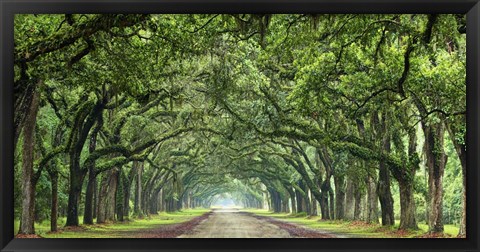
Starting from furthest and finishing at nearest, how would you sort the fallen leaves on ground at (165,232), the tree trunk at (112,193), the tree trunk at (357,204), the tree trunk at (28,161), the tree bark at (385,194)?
the tree trunk at (357,204) → the tree trunk at (112,193) → the tree bark at (385,194) → the fallen leaves on ground at (165,232) → the tree trunk at (28,161)

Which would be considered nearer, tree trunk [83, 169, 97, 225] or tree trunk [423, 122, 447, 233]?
tree trunk [423, 122, 447, 233]

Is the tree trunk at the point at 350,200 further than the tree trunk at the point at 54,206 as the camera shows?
Yes

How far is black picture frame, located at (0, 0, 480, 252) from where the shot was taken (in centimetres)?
1164

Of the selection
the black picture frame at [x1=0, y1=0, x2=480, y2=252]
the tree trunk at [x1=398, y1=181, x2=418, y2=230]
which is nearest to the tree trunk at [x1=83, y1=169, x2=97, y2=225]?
the tree trunk at [x1=398, y1=181, x2=418, y2=230]

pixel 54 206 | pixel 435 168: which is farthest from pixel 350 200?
pixel 54 206

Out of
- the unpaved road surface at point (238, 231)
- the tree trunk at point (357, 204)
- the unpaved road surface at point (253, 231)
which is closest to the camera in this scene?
the unpaved road surface at point (253, 231)

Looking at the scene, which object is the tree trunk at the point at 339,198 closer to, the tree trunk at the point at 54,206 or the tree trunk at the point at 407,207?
the tree trunk at the point at 407,207

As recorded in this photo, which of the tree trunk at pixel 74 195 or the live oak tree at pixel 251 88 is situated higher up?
the live oak tree at pixel 251 88

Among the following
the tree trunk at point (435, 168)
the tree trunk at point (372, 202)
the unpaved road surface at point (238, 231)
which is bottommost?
the unpaved road surface at point (238, 231)

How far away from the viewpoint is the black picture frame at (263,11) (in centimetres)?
1164

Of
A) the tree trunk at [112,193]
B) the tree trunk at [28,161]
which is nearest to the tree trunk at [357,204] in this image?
the tree trunk at [112,193]

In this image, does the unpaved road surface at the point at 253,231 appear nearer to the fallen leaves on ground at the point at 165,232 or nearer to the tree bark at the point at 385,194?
the fallen leaves on ground at the point at 165,232

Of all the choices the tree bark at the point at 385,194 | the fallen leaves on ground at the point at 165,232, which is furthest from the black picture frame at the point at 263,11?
the tree bark at the point at 385,194

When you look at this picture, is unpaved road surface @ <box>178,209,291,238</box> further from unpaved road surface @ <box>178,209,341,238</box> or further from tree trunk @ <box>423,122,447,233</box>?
tree trunk @ <box>423,122,447,233</box>
